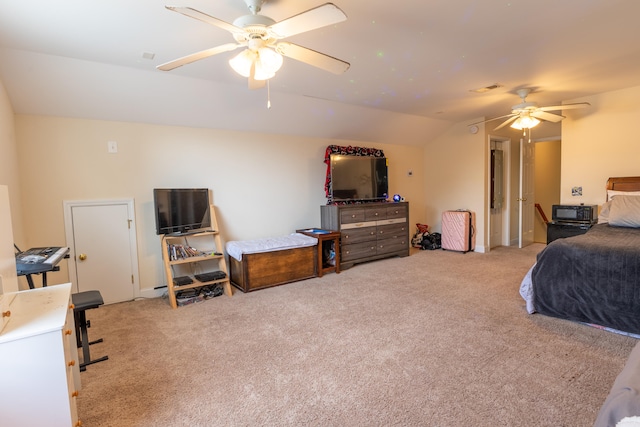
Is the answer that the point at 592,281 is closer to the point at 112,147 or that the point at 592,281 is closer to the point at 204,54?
the point at 204,54

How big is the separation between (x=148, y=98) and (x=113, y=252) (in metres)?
1.77

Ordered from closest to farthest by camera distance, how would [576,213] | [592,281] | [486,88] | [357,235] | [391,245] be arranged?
1. [592,281]
2. [486,88]
3. [576,213]
4. [357,235]
5. [391,245]

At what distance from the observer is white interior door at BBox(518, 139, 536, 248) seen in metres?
6.20

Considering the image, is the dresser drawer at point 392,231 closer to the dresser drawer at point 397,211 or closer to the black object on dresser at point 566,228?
the dresser drawer at point 397,211

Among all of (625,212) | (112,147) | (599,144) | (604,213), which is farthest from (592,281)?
(112,147)

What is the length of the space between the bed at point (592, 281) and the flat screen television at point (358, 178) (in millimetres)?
2827

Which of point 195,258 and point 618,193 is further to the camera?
point 618,193

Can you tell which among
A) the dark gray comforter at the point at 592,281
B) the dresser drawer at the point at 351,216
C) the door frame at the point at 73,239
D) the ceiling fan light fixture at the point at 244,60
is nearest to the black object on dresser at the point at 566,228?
the dark gray comforter at the point at 592,281

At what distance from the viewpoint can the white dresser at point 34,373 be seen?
1344 mm

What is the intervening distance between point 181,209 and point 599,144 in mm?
5695

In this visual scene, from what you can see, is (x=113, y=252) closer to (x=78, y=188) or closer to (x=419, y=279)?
(x=78, y=188)

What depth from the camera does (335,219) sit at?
16.4ft

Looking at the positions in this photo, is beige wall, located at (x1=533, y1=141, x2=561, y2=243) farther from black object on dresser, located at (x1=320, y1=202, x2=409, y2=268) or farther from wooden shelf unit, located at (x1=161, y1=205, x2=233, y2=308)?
wooden shelf unit, located at (x1=161, y1=205, x2=233, y2=308)

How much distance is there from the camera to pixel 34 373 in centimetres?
139
